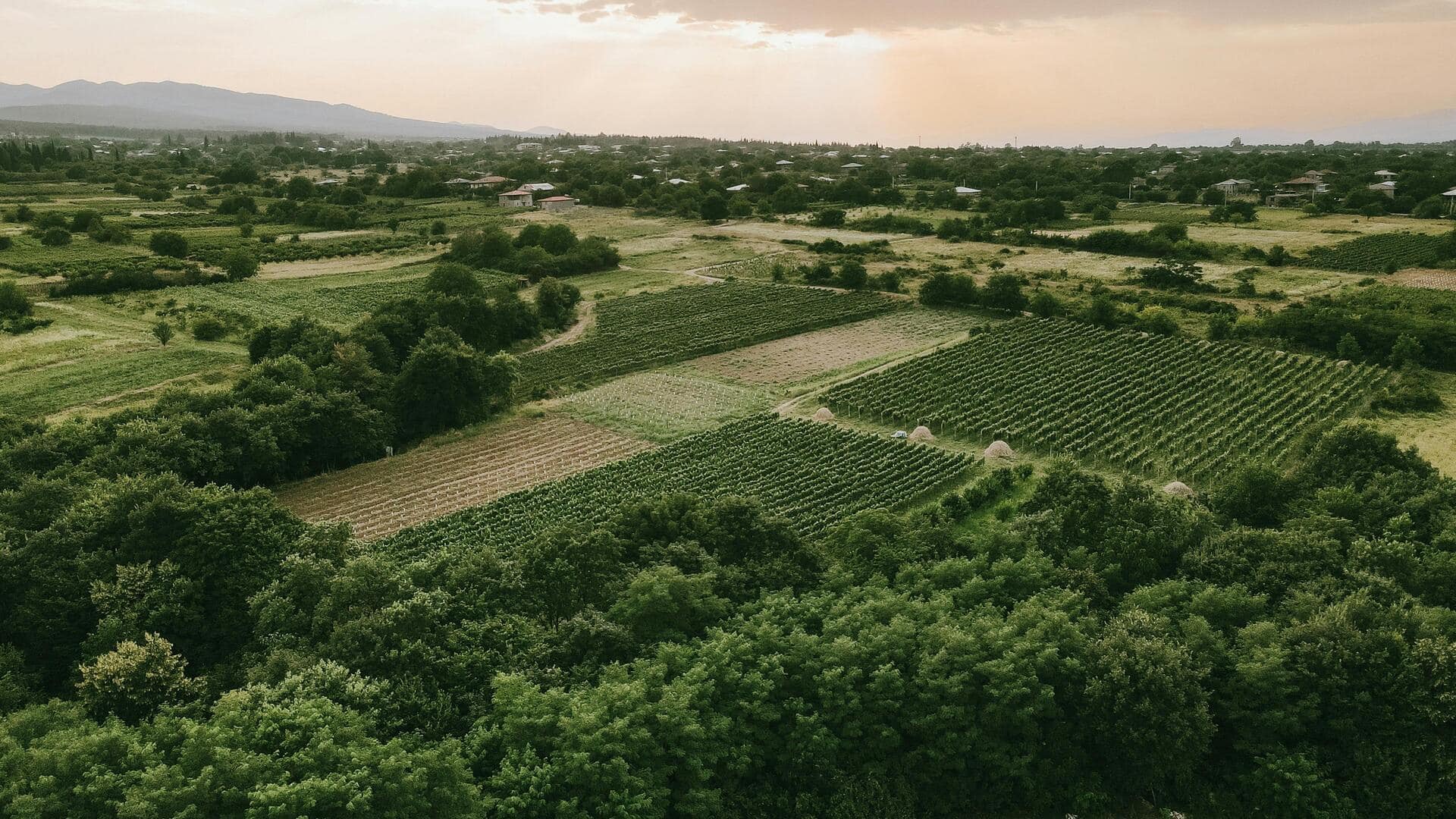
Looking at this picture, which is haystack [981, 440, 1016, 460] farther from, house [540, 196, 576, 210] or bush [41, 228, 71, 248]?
house [540, 196, 576, 210]

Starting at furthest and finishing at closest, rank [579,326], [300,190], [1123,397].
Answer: [300,190]
[579,326]
[1123,397]

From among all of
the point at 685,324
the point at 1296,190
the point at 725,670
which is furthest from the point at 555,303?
the point at 1296,190

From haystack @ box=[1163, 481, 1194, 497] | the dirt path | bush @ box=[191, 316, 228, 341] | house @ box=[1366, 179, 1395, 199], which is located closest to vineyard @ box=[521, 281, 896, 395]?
the dirt path

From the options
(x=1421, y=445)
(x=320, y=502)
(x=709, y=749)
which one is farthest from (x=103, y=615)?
(x=1421, y=445)

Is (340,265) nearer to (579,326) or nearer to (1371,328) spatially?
(579,326)

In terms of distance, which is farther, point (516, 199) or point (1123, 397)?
point (516, 199)

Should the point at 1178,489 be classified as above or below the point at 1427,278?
below
